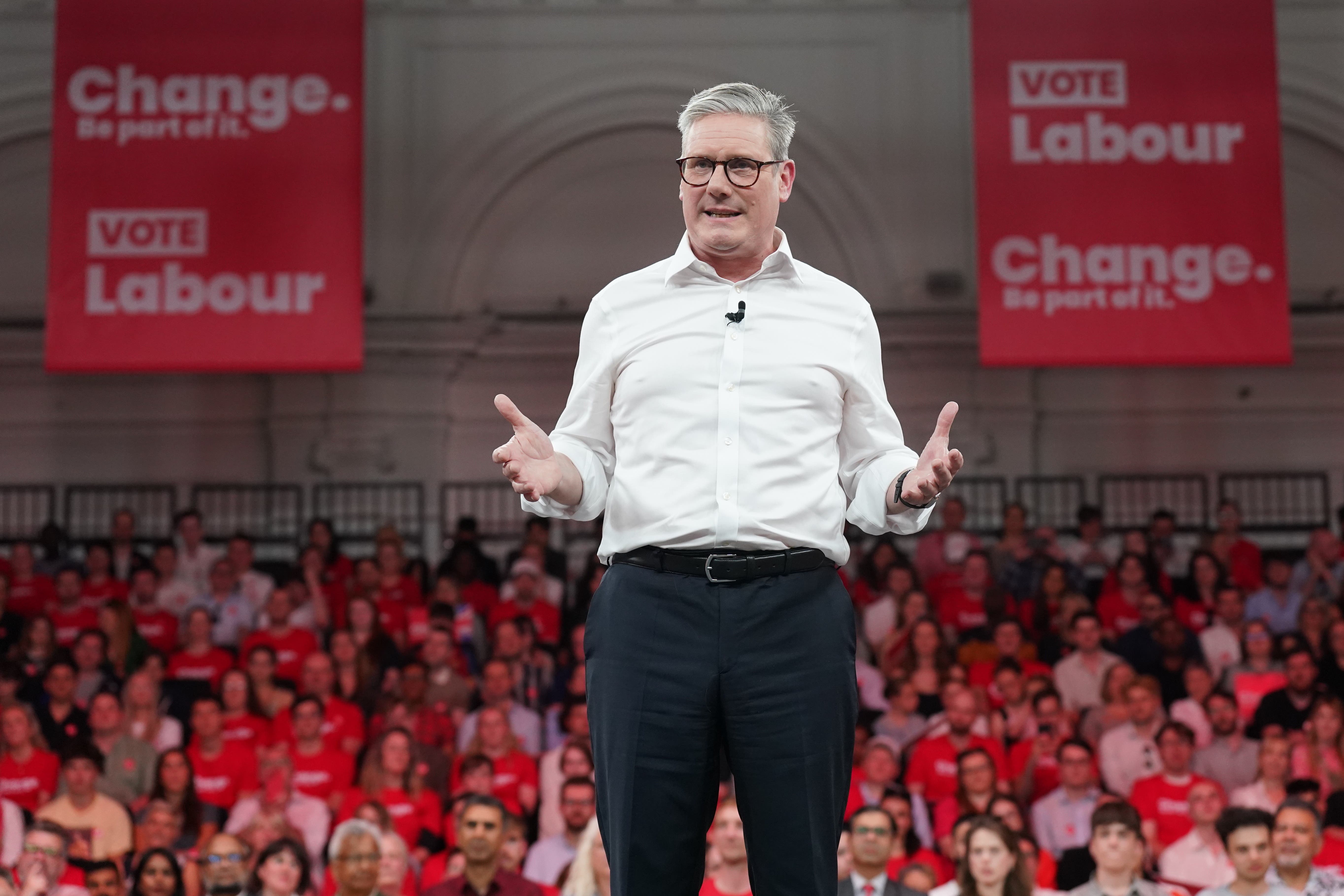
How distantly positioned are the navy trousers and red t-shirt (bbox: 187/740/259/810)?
449 centimetres

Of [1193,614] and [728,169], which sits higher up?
→ [728,169]

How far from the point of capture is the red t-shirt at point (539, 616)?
7.54 m

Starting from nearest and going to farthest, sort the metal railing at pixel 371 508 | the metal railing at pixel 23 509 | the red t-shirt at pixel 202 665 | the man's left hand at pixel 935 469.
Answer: the man's left hand at pixel 935 469 → the red t-shirt at pixel 202 665 → the metal railing at pixel 371 508 → the metal railing at pixel 23 509

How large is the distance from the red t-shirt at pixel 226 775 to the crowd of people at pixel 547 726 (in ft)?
0.05

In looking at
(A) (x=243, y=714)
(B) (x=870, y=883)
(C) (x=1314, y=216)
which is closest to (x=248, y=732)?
(A) (x=243, y=714)

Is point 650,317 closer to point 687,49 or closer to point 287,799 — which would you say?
point 287,799

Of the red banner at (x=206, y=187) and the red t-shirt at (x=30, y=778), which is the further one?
the red banner at (x=206, y=187)

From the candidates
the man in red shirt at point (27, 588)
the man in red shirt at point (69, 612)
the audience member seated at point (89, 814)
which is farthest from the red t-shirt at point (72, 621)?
the audience member seated at point (89, 814)

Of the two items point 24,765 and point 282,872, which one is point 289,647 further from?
point 282,872

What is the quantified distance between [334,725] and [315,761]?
0.88 ft

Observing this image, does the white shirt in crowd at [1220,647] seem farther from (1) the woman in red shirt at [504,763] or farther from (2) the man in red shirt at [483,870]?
(2) the man in red shirt at [483,870]

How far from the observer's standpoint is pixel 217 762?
6.25 metres

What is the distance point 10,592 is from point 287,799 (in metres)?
2.89

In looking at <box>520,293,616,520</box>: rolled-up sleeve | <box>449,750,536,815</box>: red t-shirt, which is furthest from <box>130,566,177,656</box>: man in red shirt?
<box>520,293,616,520</box>: rolled-up sleeve
